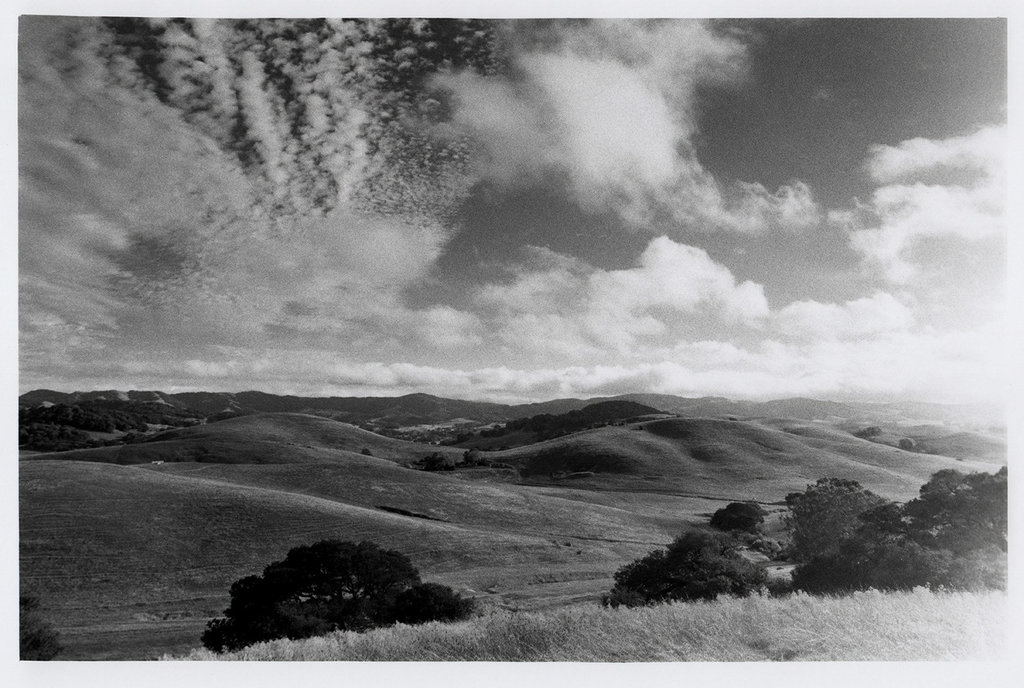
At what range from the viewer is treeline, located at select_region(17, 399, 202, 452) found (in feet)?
47.2

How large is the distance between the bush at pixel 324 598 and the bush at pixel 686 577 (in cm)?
373

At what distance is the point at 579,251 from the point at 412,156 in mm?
4311

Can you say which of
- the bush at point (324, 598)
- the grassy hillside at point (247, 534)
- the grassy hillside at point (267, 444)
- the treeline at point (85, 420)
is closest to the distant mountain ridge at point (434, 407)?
the treeline at point (85, 420)

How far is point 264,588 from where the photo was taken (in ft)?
37.5

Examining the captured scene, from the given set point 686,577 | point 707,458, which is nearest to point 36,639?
point 686,577

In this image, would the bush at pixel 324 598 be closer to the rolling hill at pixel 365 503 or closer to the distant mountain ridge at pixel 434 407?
the rolling hill at pixel 365 503

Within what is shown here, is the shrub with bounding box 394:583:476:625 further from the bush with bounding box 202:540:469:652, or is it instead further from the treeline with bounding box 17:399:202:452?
the treeline with bounding box 17:399:202:452

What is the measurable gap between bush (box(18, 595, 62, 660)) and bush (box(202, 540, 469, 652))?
2.25m

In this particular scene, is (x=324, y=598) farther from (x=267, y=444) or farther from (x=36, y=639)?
(x=267, y=444)

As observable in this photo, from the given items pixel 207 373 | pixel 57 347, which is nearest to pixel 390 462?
pixel 207 373

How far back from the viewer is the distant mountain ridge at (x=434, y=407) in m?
13.4

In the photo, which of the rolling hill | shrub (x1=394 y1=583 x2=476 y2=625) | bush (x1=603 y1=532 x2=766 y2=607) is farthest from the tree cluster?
shrub (x1=394 y1=583 x2=476 y2=625)

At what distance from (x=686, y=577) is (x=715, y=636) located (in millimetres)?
4940
